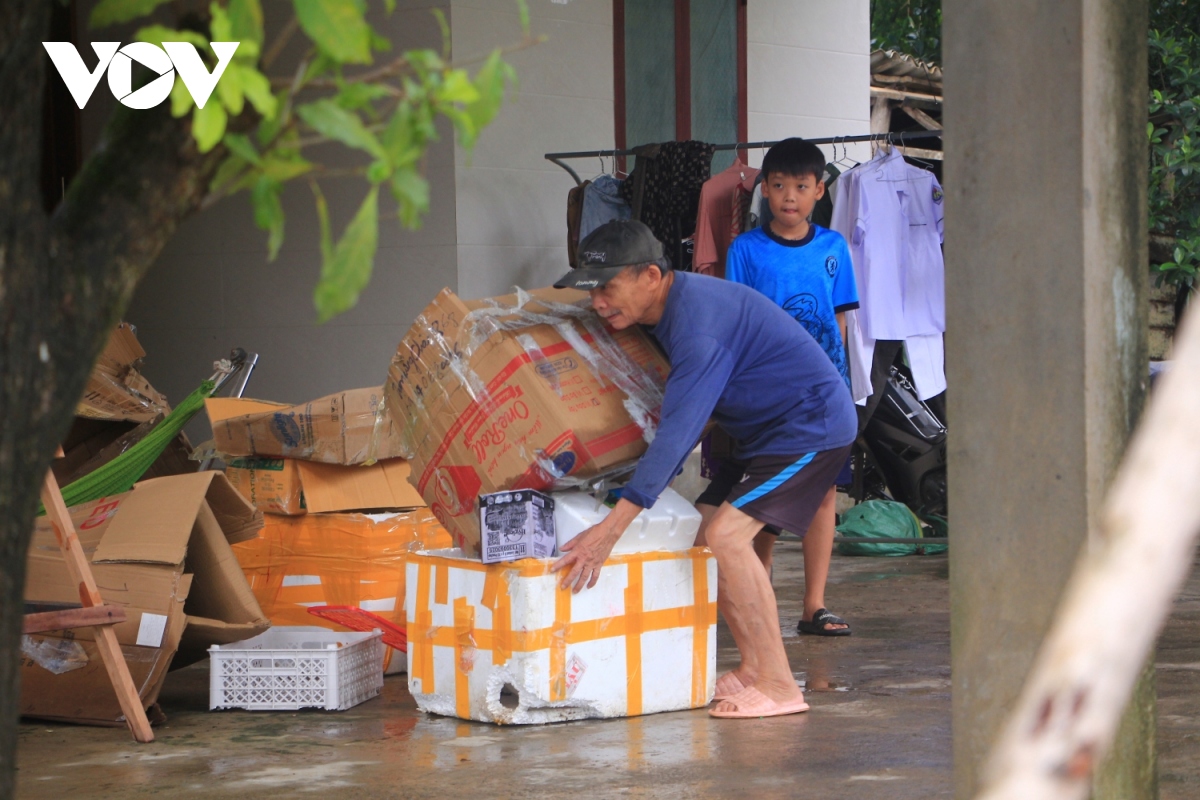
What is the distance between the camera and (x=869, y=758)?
3469 mm

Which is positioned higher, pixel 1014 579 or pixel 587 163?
pixel 587 163

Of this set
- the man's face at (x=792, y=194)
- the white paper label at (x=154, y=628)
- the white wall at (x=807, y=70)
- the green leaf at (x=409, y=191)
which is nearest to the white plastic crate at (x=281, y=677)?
the white paper label at (x=154, y=628)

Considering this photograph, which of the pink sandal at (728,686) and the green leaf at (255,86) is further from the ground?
the green leaf at (255,86)

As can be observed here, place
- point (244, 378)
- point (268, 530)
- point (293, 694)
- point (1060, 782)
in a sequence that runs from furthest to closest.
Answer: point (244, 378) < point (268, 530) < point (293, 694) < point (1060, 782)

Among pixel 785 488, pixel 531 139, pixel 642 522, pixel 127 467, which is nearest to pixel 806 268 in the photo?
pixel 785 488

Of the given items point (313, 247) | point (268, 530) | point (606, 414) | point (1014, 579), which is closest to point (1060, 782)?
point (1014, 579)

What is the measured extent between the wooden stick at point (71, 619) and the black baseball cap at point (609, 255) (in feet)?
4.83

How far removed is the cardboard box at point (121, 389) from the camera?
557cm

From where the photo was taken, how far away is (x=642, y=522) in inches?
156

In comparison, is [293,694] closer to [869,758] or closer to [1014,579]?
[869,758]

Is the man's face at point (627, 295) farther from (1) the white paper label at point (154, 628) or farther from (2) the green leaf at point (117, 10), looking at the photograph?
(2) the green leaf at point (117, 10)

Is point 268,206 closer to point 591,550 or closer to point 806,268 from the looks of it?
point 591,550

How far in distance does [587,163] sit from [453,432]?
3.65 meters

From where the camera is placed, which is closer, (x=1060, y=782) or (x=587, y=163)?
(x=1060, y=782)
